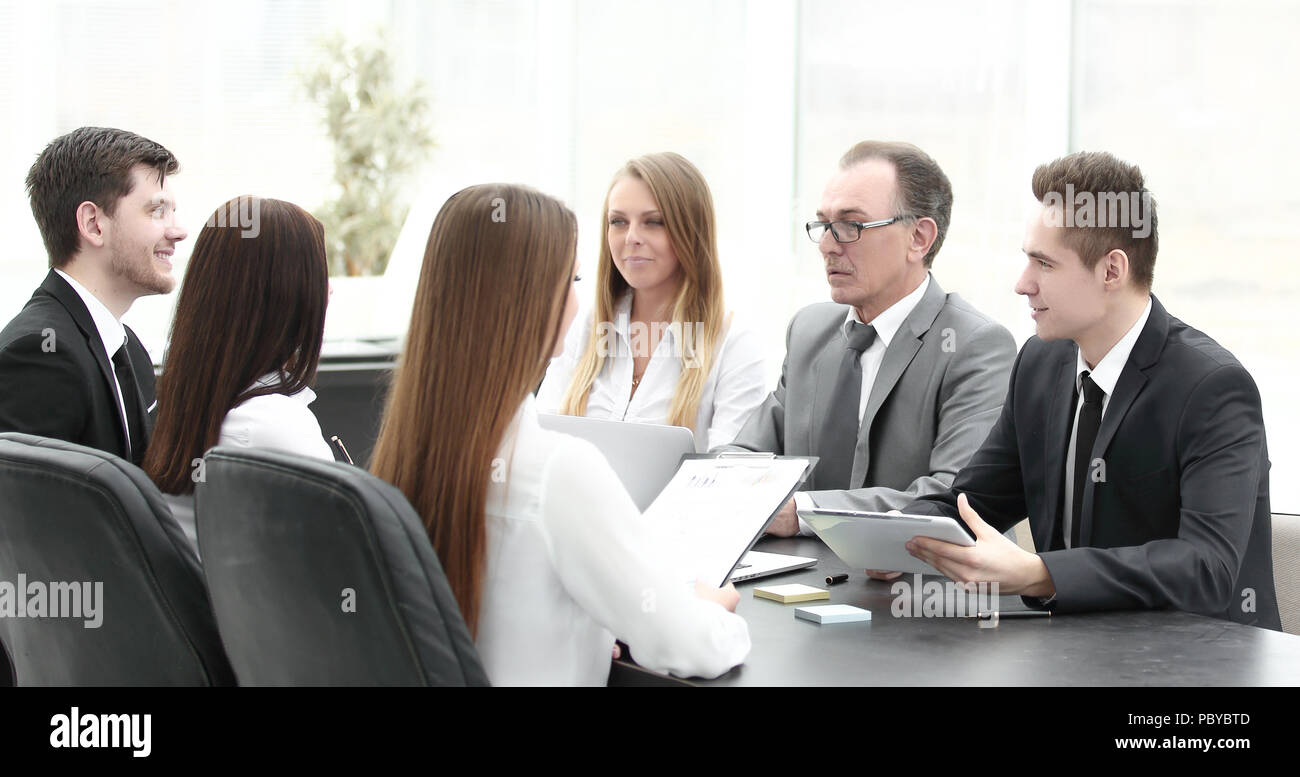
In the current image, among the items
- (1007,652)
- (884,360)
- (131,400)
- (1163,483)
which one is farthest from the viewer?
(884,360)

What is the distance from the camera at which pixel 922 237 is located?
2.98m

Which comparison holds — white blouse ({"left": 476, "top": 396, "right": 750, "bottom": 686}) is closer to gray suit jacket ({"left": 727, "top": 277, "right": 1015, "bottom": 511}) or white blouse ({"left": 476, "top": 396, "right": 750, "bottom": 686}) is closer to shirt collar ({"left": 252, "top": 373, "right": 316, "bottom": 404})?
shirt collar ({"left": 252, "top": 373, "right": 316, "bottom": 404})

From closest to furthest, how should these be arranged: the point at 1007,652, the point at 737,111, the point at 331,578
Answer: the point at 331,578, the point at 1007,652, the point at 737,111

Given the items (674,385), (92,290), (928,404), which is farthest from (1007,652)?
(92,290)

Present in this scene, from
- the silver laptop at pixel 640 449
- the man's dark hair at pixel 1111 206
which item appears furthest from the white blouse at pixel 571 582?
the man's dark hair at pixel 1111 206

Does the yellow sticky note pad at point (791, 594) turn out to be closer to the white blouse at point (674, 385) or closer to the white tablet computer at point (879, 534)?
the white tablet computer at point (879, 534)

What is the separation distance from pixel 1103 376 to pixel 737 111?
15.0 ft

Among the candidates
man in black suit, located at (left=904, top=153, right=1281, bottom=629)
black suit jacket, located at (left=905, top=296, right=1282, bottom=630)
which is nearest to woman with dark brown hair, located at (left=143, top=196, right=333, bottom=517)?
man in black suit, located at (left=904, top=153, right=1281, bottom=629)

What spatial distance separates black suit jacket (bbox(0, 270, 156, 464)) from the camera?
7.71 feet

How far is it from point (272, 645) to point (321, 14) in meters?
5.66

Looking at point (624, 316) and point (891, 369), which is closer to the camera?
point (891, 369)

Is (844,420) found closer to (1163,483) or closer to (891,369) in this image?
(891,369)

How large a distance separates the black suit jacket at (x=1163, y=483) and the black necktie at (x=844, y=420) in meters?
0.50
